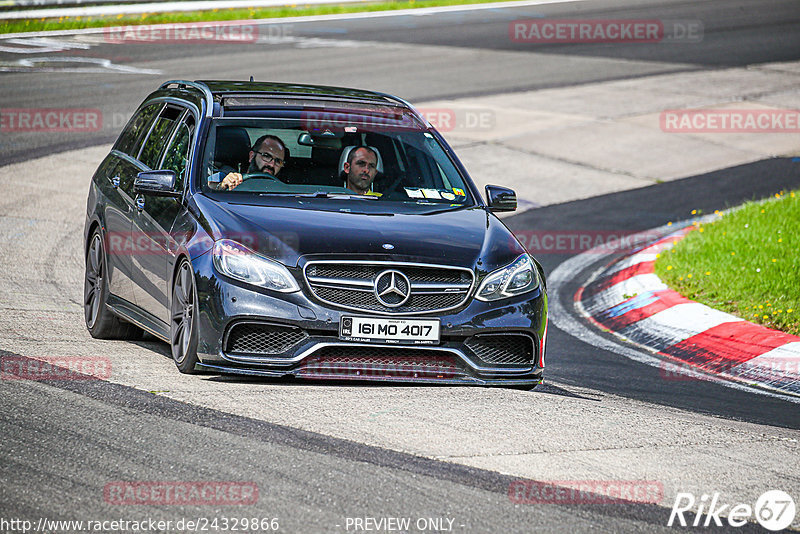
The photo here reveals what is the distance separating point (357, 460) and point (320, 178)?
2980mm

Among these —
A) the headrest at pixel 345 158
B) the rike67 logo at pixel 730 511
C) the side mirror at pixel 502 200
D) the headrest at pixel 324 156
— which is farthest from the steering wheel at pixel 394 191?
the rike67 logo at pixel 730 511

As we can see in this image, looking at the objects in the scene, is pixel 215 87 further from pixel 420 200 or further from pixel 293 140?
pixel 420 200

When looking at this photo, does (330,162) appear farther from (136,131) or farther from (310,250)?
(136,131)

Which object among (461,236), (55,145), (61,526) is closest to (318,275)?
(461,236)

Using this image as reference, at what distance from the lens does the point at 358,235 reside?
7.00 meters

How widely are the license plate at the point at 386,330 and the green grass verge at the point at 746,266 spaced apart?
154 inches

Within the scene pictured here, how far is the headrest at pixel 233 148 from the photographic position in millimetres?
7871

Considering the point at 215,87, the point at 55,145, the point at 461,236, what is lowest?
the point at 55,145

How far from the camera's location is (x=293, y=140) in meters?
8.02

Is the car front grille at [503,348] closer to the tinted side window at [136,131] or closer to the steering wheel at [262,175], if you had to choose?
the steering wheel at [262,175]

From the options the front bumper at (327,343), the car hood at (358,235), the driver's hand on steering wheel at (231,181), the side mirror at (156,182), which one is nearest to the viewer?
the front bumper at (327,343)

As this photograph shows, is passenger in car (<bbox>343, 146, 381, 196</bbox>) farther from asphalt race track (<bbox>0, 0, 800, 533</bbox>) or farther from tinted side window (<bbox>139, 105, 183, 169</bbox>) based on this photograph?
asphalt race track (<bbox>0, 0, 800, 533</bbox>)

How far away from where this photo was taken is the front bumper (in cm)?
667

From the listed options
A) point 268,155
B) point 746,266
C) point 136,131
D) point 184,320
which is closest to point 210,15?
point 746,266
